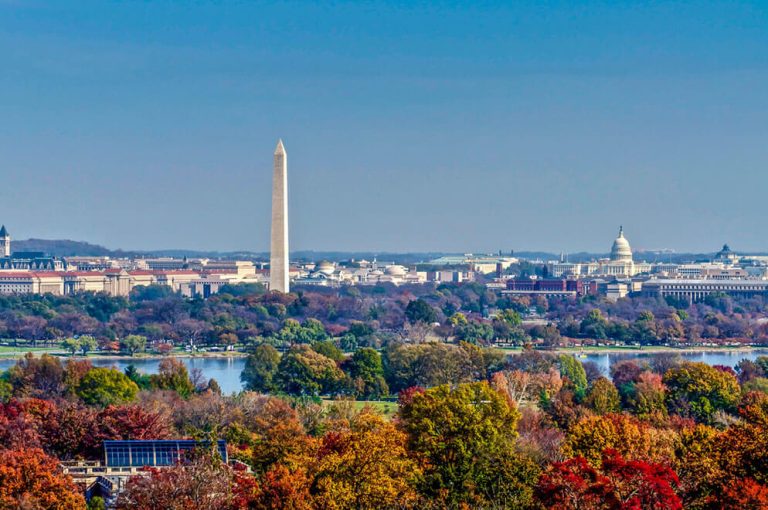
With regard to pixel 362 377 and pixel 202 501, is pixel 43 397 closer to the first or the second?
pixel 362 377

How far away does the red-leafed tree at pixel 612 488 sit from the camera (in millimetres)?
22938

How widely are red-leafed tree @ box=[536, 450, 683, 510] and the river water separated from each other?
31050 millimetres

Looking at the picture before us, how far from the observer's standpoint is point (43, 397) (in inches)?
1740

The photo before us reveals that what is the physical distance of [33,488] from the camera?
25.0m

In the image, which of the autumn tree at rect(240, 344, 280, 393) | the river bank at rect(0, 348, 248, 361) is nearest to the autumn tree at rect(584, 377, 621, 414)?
the autumn tree at rect(240, 344, 280, 393)

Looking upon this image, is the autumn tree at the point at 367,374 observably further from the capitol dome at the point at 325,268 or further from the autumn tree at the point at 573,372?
the capitol dome at the point at 325,268

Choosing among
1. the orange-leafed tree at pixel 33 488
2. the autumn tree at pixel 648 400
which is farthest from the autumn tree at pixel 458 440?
the autumn tree at pixel 648 400

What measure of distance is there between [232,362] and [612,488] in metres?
48.7

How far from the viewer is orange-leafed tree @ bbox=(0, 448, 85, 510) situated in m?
24.6

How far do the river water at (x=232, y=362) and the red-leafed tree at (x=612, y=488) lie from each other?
102ft

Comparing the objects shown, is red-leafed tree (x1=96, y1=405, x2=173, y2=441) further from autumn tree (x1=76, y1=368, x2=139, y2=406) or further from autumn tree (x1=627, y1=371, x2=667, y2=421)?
autumn tree (x1=627, y1=371, x2=667, y2=421)

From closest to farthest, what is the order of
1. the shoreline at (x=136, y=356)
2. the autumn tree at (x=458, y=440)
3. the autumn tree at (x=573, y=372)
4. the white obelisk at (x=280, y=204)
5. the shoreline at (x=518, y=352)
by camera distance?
the autumn tree at (x=458, y=440) < the autumn tree at (x=573, y=372) < the shoreline at (x=136, y=356) < the shoreline at (x=518, y=352) < the white obelisk at (x=280, y=204)

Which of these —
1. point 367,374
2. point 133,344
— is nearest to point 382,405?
point 367,374

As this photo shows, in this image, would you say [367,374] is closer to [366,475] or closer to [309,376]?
[309,376]
